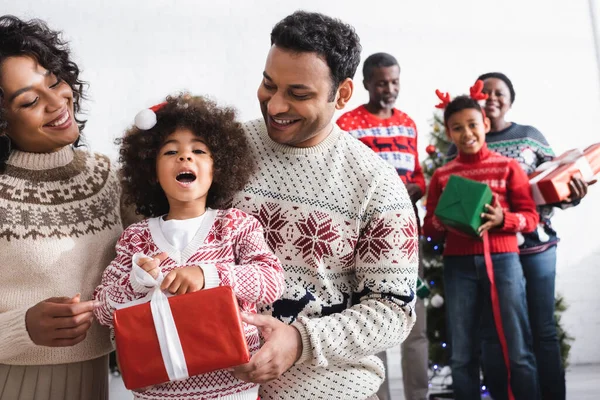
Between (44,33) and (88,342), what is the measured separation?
2.44 ft

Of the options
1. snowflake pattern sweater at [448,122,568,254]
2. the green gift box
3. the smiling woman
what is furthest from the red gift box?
snowflake pattern sweater at [448,122,568,254]

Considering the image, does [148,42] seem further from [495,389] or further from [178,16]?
[495,389]

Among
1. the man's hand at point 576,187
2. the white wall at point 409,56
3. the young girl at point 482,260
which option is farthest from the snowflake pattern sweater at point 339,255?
the white wall at point 409,56

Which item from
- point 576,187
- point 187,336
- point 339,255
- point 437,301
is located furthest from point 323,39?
point 437,301

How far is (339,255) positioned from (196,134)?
413 millimetres

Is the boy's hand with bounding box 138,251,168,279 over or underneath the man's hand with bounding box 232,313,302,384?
over

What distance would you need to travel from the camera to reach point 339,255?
1444 millimetres

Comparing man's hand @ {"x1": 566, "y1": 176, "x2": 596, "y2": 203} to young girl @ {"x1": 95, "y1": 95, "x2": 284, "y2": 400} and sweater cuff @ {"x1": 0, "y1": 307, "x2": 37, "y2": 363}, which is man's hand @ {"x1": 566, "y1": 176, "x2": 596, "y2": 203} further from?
sweater cuff @ {"x1": 0, "y1": 307, "x2": 37, "y2": 363}

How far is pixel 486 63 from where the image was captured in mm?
5113

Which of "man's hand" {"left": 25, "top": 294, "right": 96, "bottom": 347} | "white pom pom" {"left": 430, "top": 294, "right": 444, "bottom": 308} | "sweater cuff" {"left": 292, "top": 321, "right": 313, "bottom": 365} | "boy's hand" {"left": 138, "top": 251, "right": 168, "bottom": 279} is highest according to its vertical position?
"boy's hand" {"left": 138, "top": 251, "right": 168, "bottom": 279}

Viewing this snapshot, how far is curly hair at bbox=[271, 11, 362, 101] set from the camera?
55.8 inches

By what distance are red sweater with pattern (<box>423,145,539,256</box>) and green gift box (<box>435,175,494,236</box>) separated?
0.14 m

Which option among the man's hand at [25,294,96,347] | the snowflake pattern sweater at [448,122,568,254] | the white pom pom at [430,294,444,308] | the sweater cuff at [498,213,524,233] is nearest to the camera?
the man's hand at [25,294,96,347]

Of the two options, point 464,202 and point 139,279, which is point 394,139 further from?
point 139,279
